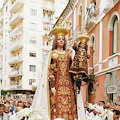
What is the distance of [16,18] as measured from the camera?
3491cm

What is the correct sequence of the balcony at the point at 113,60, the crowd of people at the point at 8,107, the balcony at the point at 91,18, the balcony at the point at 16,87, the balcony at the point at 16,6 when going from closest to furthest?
the crowd of people at the point at 8,107, the balcony at the point at 113,60, the balcony at the point at 91,18, the balcony at the point at 16,87, the balcony at the point at 16,6

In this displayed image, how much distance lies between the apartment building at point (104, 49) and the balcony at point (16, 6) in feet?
57.9

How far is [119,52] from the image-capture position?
1157cm

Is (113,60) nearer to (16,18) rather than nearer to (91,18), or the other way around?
(91,18)

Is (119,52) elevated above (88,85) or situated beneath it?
elevated above

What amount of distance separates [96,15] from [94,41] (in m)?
1.52

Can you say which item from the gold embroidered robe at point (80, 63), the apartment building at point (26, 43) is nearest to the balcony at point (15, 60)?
the apartment building at point (26, 43)

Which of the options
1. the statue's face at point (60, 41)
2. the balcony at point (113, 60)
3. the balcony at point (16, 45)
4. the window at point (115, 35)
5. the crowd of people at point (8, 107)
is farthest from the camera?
the balcony at point (16, 45)

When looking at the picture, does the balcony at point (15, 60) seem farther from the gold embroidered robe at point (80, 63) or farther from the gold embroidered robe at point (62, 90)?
the gold embroidered robe at point (80, 63)

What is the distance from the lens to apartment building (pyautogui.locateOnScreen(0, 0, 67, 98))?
33.2 meters

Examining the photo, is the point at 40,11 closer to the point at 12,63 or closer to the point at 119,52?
the point at 12,63

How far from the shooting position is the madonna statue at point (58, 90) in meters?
5.59

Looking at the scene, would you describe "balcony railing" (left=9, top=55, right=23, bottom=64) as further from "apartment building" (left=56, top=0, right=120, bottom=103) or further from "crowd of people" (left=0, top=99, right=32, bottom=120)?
"crowd of people" (left=0, top=99, right=32, bottom=120)

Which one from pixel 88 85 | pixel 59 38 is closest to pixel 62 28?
pixel 59 38
